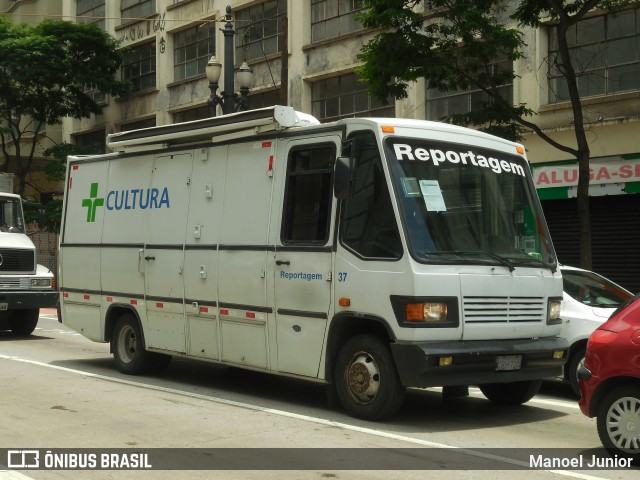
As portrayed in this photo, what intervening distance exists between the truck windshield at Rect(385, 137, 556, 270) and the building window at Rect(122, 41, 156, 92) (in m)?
26.7

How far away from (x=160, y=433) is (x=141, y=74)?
28767 millimetres

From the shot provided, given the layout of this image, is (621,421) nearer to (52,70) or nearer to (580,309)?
(580,309)

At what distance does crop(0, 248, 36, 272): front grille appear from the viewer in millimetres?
17828

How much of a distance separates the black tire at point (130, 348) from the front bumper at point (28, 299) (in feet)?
18.8

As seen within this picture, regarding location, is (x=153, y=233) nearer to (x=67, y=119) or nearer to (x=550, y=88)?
(x=550, y=88)

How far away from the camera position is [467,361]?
8.75m

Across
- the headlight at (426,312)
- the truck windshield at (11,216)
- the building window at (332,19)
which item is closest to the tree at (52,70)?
the building window at (332,19)

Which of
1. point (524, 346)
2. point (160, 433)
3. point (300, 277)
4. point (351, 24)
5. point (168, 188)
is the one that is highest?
point (351, 24)

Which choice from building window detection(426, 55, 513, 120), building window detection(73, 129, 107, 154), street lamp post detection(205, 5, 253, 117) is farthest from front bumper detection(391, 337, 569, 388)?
building window detection(73, 129, 107, 154)

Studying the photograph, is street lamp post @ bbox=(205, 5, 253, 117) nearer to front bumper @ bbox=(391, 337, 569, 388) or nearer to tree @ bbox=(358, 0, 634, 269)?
tree @ bbox=(358, 0, 634, 269)

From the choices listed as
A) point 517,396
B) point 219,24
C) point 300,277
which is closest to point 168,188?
point 300,277

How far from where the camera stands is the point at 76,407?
9820 mm

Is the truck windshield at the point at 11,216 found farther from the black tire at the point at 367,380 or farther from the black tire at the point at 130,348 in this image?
the black tire at the point at 367,380

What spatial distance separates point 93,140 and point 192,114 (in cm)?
732
